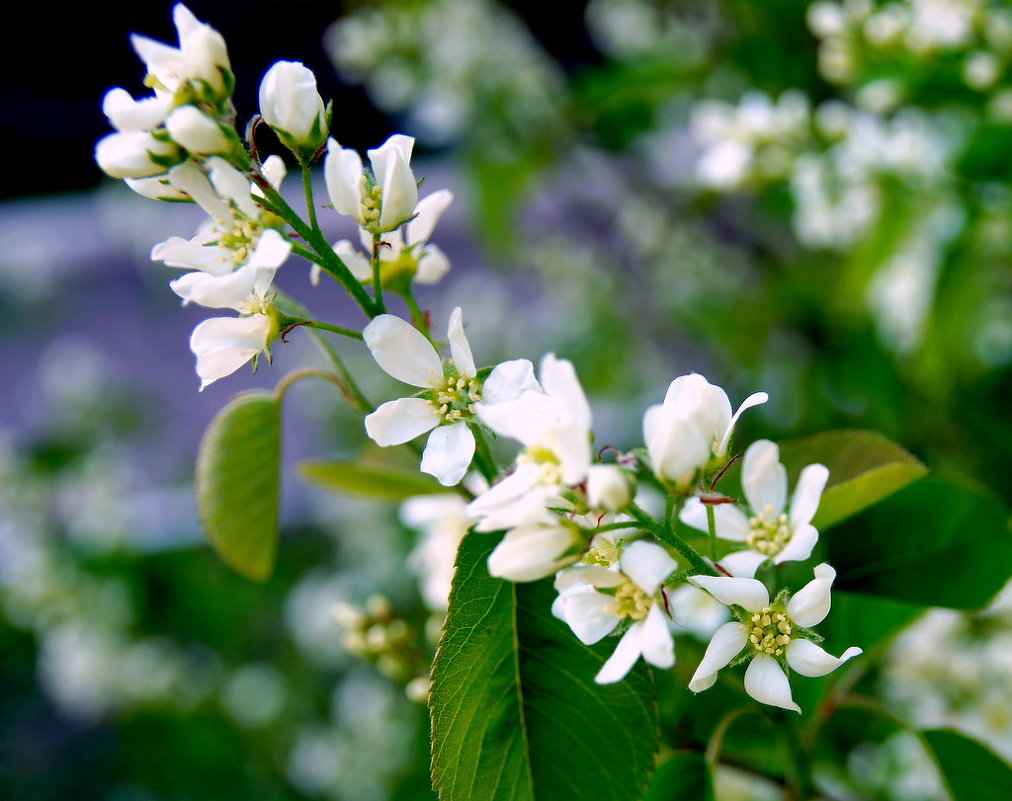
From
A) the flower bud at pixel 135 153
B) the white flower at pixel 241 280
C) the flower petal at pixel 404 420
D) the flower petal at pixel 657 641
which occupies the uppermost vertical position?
Result: the flower bud at pixel 135 153

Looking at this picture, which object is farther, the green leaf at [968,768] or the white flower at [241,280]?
the green leaf at [968,768]

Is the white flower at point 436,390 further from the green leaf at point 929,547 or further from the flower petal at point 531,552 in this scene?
the green leaf at point 929,547

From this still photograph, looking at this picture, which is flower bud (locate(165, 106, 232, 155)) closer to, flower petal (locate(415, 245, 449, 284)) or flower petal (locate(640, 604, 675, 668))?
flower petal (locate(415, 245, 449, 284))

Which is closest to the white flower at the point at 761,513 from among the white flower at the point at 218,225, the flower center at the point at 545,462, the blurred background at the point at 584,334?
the flower center at the point at 545,462

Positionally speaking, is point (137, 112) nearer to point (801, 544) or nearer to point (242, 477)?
point (242, 477)

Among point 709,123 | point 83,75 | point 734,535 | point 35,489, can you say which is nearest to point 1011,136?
point 709,123

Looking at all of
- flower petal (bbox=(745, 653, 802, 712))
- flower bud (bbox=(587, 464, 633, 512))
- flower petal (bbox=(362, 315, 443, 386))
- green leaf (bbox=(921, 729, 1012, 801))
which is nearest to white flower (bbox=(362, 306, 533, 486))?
flower petal (bbox=(362, 315, 443, 386))

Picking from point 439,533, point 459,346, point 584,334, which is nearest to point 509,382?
point 459,346
